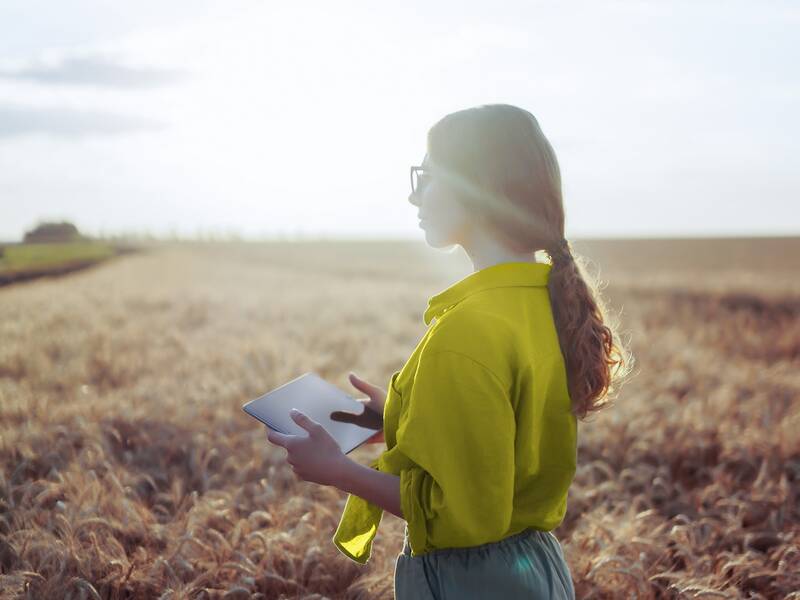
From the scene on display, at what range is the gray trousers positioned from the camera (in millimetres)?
1800

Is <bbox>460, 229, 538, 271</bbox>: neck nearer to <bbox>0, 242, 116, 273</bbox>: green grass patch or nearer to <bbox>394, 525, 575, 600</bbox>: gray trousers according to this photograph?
<bbox>394, 525, 575, 600</bbox>: gray trousers

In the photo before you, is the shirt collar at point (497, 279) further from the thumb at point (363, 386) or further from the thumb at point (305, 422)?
the thumb at point (363, 386)

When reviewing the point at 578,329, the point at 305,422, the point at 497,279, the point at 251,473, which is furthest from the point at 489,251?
the point at 251,473

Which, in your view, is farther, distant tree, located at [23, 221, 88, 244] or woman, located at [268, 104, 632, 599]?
distant tree, located at [23, 221, 88, 244]

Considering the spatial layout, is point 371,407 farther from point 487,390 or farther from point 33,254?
point 33,254

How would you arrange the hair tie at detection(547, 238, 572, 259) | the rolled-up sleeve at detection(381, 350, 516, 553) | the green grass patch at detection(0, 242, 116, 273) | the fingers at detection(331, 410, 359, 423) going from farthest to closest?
the green grass patch at detection(0, 242, 116, 273), the fingers at detection(331, 410, 359, 423), the hair tie at detection(547, 238, 572, 259), the rolled-up sleeve at detection(381, 350, 516, 553)

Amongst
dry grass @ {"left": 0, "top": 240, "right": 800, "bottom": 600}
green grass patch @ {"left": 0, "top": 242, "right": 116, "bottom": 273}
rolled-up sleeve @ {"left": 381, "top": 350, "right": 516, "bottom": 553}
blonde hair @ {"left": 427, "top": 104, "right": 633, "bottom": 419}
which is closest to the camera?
rolled-up sleeve @ {"left": 381, "top": 350, "right": 516, "bottom": 553}

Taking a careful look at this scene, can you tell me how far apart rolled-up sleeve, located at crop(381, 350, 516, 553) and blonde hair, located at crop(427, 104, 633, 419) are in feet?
0.94

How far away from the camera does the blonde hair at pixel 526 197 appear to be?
170 cm

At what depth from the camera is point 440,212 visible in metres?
1.77

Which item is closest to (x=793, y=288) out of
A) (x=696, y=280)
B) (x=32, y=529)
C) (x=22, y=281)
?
(x=696, y=280)

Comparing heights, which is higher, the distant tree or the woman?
the distant tree

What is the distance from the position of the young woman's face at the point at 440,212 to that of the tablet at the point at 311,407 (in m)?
0.55

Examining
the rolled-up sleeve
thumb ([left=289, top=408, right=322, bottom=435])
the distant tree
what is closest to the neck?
the rolled-up sleeve
